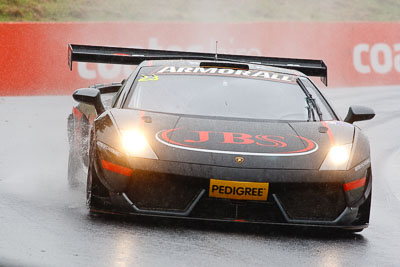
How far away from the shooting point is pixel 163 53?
8.73 metres

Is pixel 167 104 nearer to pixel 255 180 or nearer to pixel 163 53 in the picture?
pixel 255 180

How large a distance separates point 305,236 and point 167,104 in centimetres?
148

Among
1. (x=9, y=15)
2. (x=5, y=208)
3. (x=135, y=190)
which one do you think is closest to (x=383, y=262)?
(x=135, y=190)

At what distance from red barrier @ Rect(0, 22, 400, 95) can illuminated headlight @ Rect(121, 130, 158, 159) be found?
11.4 metres

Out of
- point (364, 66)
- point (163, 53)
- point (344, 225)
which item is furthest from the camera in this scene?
point (364, 66)

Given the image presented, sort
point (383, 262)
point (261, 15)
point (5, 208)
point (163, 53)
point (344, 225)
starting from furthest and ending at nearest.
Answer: point (261, 15) → point (163, 53) → point (5, 208) → point (344, 225) → point (383, 262)

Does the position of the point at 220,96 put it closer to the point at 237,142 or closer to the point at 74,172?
the point at 237,142

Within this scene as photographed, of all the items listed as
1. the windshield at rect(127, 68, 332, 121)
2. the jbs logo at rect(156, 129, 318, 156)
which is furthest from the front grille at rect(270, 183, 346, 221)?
the windshield at rect(127, 68, 332, 121)

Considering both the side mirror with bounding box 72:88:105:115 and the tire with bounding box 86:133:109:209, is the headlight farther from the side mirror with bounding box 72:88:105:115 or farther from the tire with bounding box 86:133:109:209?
the side mirror with bounding box 72:88:105:115

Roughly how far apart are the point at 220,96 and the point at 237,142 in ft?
3.63

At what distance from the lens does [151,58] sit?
8180 mm

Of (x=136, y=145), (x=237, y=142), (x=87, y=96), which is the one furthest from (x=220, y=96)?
(x=136, y=145)

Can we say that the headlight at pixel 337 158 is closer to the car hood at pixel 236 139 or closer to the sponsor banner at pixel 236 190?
the car hood at pixel 236 139

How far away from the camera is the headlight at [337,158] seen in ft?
18.6
